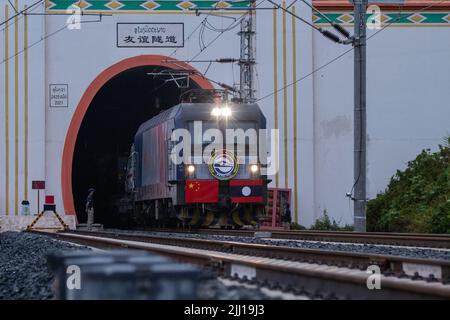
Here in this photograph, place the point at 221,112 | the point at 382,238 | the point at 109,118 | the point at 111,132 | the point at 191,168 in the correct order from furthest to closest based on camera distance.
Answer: the point at 111,132 < the point at 109,118 < the point at 221,112 < the point at 191,168 < the point at 382,238

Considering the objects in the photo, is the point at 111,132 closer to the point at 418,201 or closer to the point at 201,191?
the point at 201,191

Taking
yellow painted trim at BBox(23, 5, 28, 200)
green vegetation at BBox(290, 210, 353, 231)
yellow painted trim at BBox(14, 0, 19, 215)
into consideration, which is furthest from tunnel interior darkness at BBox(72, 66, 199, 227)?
green vegetation at BBox(290, 210, 353, 231)

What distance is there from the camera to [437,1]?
27.4 m

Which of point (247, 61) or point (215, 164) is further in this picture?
point (247, 61)

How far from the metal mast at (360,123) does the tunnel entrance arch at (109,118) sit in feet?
33.9

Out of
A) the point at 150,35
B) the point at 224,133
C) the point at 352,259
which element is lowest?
the point at 352,259

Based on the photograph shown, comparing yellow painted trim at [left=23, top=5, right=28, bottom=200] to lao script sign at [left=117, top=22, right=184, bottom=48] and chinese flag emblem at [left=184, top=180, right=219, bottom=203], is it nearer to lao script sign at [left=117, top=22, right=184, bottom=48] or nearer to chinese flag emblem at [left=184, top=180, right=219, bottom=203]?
lao script sign at [left=117, top=22, right=184, bottom=48]

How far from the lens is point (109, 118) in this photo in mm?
36031

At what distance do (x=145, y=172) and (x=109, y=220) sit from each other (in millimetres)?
14041

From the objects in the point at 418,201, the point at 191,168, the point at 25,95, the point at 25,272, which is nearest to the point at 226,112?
the point at 191,168

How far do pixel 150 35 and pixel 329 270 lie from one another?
70.4ft
